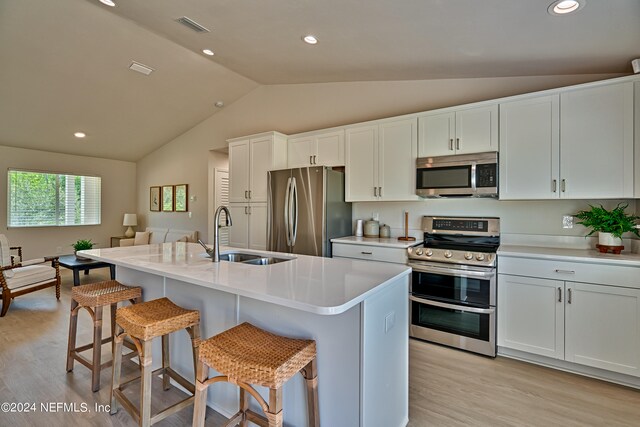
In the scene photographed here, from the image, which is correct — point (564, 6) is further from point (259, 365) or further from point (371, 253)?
point (259, 365)

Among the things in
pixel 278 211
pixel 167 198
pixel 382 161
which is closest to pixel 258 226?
pixel 278 211

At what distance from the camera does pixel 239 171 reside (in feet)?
15.0

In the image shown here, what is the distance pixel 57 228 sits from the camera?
6.34 metres

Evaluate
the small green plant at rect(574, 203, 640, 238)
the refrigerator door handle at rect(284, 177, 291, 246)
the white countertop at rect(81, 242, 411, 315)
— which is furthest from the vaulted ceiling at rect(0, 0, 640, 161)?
the white countertop at rect(81, 242, 411, 315)

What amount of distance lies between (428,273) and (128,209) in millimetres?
7239

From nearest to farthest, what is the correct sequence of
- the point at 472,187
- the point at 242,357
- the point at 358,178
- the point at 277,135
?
the point at 242,357 → the point at 472,187 → the point at 358,178 → the point at 277,135

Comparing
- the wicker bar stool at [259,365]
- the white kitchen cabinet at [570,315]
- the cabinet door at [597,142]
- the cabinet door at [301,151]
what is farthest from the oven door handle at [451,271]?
the cabinet door at [301,151]

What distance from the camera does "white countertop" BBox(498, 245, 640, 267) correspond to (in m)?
2.23

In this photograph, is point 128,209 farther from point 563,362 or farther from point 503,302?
point 563,362

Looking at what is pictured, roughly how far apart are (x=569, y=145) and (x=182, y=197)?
619 centimetres

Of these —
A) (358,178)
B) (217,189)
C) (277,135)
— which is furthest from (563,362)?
(217,189)

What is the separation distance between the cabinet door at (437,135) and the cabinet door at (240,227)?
2514mm

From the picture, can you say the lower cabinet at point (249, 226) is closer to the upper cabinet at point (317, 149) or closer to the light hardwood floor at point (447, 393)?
the upper cabinet at point (317, 149)

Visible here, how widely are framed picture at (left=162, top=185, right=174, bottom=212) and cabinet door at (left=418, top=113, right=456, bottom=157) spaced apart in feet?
17.6
